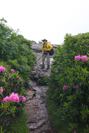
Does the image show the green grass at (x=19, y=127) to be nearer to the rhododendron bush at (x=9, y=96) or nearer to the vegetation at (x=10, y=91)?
the vegetation at (x=10, y=91)

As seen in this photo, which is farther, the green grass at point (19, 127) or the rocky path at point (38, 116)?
the rocky path at point (38, 116)

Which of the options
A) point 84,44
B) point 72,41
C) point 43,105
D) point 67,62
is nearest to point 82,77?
point 67,62

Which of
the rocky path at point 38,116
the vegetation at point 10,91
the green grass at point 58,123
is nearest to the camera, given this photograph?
the vegetation at point 10,91

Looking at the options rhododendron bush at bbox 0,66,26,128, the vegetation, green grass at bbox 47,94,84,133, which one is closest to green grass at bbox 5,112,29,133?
the vegetation

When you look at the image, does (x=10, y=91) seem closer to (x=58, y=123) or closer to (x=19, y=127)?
(x=19, y=127)

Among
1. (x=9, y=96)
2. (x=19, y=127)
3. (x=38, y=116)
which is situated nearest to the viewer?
(x=9, y=96)

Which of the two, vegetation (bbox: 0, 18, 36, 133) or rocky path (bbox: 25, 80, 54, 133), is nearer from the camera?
vegetation (bbox: 0, 18, 36, 133)

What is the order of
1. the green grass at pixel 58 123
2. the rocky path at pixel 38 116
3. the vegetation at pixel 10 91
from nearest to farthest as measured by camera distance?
the vegetation at pixel 10 91 → the green grass at pixel 58 123 → the rocky path at pixel 38 116

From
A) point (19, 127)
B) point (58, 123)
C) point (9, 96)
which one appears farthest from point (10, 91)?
point (58, 123)

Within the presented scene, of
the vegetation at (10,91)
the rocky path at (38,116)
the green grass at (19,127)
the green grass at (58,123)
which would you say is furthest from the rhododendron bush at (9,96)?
the green grass at (58,123)

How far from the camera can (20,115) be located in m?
3.59

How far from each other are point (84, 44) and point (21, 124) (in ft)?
10.4

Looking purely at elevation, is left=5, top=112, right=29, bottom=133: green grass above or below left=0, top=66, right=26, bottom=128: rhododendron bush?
below

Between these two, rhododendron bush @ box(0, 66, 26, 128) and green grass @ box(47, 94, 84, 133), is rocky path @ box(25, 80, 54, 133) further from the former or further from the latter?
rhododendron bush @ box(0, 66, 26, 128)
